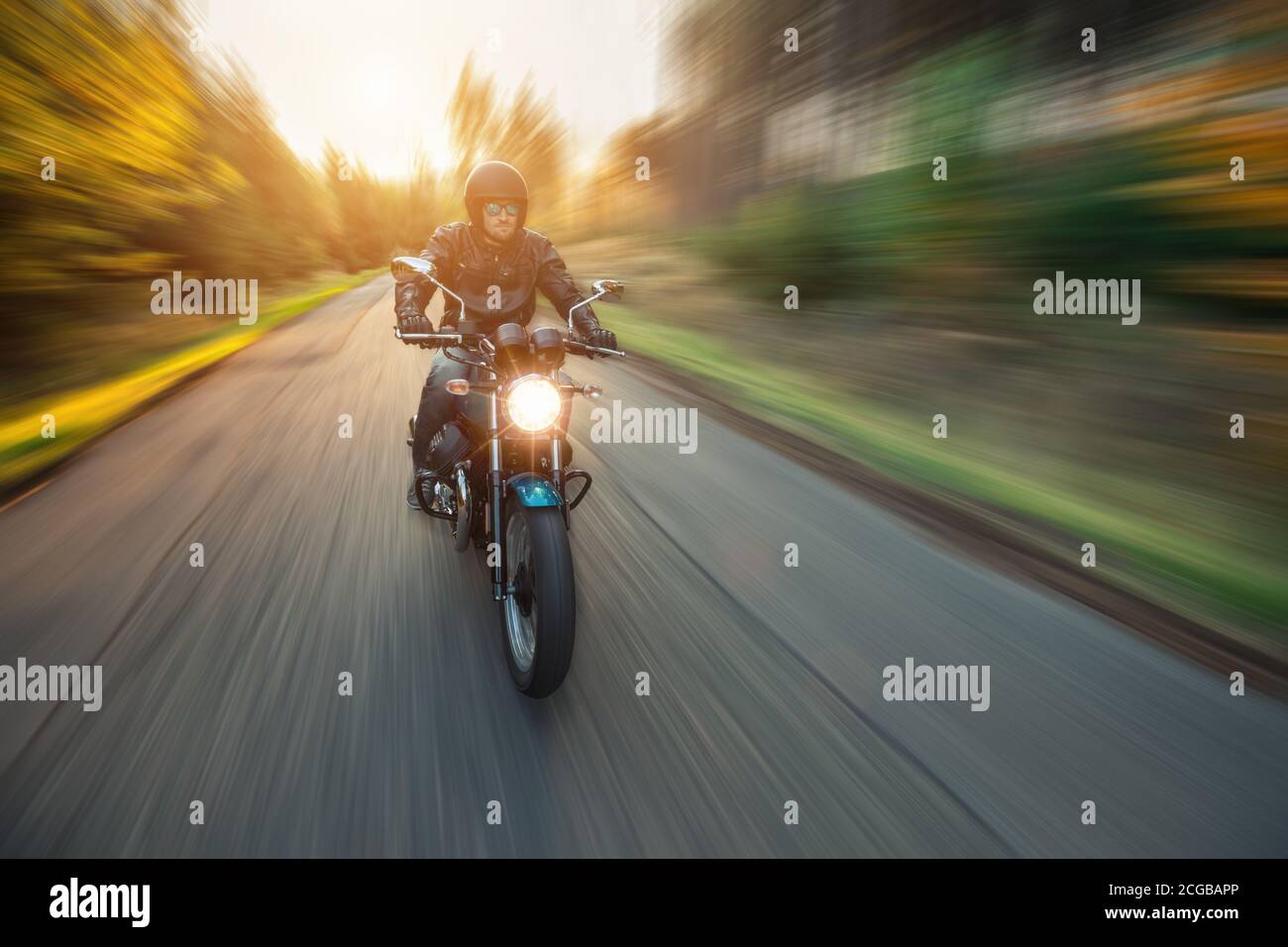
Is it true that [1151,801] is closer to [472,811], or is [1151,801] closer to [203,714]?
[472,811]

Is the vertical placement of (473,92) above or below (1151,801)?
above

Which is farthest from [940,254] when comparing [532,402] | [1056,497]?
[532,402]

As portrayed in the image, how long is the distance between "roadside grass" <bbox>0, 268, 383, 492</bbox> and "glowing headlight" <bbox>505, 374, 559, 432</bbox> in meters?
4.55

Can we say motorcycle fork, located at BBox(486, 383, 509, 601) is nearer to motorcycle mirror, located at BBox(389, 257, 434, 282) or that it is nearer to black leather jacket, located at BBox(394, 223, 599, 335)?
motorcycle mirror, located at BBox(389, 257, 434, 282)

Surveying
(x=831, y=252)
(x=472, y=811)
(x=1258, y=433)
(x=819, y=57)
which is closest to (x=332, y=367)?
(x=831, y=252)

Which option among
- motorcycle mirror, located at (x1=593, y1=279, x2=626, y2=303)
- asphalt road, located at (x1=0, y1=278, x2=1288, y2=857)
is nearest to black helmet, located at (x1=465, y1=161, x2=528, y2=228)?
motorcycle mirror, located at (x1=593, y1=279, x2=626, y2=303)

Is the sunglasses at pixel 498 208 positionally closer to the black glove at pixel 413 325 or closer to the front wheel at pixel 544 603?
the black glove at pixel 413 325

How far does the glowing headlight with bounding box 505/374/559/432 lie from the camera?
9.32 ft

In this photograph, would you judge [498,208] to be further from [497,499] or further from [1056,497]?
[1056,497]

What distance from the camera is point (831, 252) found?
11.1 metres

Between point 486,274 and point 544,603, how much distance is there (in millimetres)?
1960

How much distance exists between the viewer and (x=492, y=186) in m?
3.47

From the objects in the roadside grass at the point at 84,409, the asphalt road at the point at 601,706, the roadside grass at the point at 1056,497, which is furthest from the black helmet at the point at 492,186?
the roadside grass at the point at 84,409
